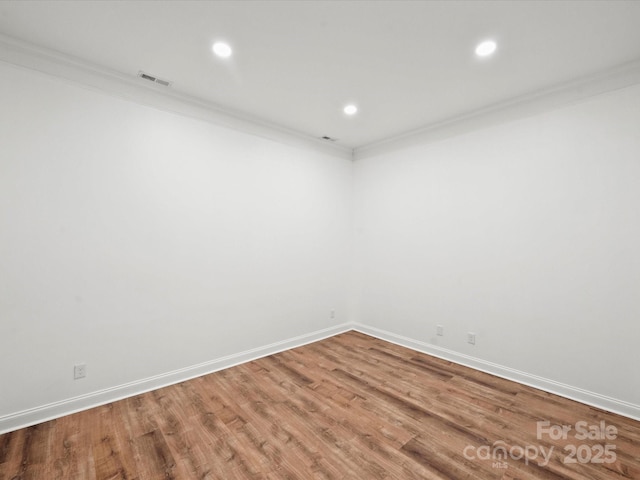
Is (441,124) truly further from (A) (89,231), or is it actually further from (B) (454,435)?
(A) (89,231)

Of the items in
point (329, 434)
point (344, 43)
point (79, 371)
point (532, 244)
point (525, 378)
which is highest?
point (344, 43)

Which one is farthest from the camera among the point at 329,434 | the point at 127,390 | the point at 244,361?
the point at 244,361

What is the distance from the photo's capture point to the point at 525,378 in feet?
9.43

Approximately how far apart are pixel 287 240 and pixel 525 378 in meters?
2.95

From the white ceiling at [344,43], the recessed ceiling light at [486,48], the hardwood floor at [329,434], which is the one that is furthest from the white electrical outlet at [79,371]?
the recessed ceiling light at [486,48]

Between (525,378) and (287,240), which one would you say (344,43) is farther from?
(525,378)

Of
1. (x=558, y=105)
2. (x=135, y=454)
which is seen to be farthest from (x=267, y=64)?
(x=135, y=454)

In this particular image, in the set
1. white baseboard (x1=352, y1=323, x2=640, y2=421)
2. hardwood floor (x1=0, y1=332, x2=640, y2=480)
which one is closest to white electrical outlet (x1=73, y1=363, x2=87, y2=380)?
hardwood floor (x1=0, y1=332, x2=640, y2=480)

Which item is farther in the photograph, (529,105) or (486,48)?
(529,105)

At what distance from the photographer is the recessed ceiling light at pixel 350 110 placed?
3156 millimetres

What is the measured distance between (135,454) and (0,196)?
2.05 metres

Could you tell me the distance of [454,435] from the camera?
2.10m

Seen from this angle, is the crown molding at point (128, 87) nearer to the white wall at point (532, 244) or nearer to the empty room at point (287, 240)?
the empty room at point (287, 240)

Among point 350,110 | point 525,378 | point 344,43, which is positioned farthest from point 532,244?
point 344,43
